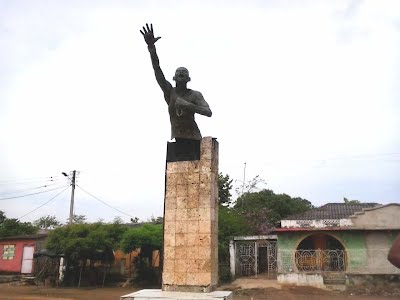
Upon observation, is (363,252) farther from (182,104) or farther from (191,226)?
(182,104)

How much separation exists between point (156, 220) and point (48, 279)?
11.2 meters

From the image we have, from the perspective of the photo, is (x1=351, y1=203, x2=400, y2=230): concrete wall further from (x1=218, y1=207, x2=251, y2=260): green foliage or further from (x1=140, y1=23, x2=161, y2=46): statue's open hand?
(x1=140, y1=23, x2=161, y2=46): statue's open hand

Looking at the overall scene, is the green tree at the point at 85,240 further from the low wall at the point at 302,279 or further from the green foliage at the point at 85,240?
the low wall at the point at 302,279

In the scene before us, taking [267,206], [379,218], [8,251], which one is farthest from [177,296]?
[267,206]

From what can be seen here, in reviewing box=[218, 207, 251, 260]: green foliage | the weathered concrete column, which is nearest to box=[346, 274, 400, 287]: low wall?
box=[218, 207, 251, 260]: green foliage

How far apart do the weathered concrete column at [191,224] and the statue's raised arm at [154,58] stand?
48.0 inches

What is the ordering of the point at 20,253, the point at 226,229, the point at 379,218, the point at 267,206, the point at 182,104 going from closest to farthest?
the point at 182,104 < the point at 379,218 < the point at 226,229 < the point at 20,253 < the point at 267,206

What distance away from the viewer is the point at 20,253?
33.2 metres

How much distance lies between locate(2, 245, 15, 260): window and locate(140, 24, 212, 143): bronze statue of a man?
104 ft

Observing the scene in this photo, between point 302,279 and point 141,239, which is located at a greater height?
point 141,239

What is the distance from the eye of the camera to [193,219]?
6.68 metres

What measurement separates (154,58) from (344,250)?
65.0ft

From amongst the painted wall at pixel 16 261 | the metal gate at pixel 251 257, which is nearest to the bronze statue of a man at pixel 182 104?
the metal gate at pixel 251 257

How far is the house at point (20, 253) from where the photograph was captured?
107 feet
